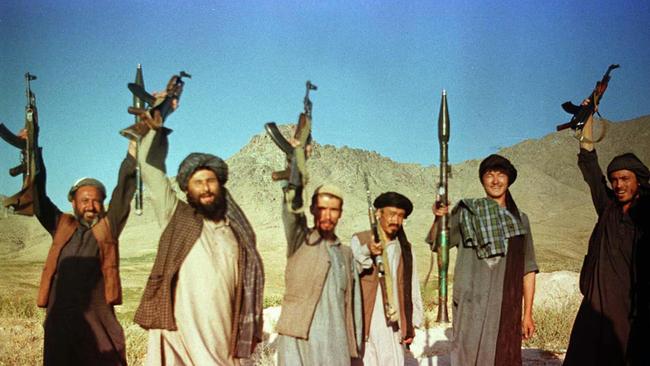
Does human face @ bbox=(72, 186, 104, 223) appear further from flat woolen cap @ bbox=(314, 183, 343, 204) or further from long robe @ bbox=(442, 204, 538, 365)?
long robe @ bbox=(442, 204, 538, 365)

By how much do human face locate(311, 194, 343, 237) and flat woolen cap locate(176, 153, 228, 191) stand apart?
0.80 m

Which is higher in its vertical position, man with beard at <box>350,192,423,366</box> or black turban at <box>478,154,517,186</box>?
black turban at <box>478,154,517,186</box>

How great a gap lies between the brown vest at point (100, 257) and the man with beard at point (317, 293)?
1404 mm

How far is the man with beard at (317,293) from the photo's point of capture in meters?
4.64

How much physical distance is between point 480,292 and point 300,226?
1681 millimetres

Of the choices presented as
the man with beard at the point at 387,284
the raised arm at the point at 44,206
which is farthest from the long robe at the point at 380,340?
the raised arm at the point at 44,206

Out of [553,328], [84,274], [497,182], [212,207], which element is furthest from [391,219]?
[553,328]

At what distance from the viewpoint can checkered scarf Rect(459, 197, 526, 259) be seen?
5.15 metres

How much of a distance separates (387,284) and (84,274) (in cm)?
249

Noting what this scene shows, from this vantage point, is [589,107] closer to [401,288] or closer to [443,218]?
[443,218]

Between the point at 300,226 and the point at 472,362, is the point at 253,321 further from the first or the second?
the point at 472,362

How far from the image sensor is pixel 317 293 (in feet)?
15.4

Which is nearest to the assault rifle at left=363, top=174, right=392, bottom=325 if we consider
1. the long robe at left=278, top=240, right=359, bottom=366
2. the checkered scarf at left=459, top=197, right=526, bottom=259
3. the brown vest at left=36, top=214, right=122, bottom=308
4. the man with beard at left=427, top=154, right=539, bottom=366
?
the long robe at left=278, top=240, right=359, bottom=366

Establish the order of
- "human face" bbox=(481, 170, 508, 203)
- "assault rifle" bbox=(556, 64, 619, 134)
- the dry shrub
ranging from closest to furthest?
"human face" bbox=(481, 170, 508, 203)
"assault rifle" bbox=(556, 64, 619, 134)
the dry shrub
